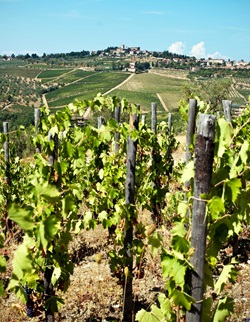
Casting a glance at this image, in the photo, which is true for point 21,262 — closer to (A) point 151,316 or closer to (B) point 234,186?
(A) point 151,316

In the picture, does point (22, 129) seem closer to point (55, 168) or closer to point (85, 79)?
point (55, 168)

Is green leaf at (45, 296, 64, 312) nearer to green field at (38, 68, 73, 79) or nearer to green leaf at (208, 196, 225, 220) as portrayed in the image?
green leaf at (208, 196, 225, 220)

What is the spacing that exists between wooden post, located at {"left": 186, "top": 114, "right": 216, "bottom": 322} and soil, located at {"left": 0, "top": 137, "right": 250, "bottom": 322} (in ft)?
7.72

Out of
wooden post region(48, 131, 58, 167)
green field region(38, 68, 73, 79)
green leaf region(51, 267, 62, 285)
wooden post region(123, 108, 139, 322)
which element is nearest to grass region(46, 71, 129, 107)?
green field region(38, 68, 73, 79)

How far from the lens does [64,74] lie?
11331 cm

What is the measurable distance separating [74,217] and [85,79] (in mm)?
100536

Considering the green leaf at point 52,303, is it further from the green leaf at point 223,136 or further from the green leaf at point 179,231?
the green leaf at point 223,136

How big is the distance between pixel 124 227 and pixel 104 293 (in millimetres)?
1488

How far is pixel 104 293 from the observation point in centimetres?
481

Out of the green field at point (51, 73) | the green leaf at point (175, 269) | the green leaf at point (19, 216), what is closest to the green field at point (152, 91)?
the green field at point (51, 73)

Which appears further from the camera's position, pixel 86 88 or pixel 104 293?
pixel 86 88

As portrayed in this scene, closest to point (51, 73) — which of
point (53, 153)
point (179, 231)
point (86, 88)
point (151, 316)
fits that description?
point (86, 88)

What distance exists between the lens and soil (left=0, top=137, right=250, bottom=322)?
170 inches

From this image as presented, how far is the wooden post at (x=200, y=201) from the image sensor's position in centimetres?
178
